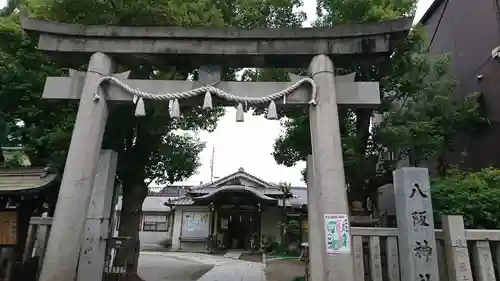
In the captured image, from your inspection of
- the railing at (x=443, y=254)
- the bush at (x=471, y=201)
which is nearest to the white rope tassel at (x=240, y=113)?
the railing at (x=443, y=254)

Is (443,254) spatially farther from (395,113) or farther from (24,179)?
(24,179)

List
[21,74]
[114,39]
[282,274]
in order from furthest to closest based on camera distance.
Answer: [282,274]
[21,74]
[114,39]

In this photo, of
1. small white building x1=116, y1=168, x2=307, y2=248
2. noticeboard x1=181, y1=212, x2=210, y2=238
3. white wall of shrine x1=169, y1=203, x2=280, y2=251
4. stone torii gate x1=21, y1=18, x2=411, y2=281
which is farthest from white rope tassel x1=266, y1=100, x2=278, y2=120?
noticeboard x1=181, y1=212, x2=210, y2=238

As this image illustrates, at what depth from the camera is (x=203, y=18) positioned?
882 cm

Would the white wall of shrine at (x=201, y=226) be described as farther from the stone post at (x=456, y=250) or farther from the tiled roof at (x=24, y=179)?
the stone post at (x=456, y=250)

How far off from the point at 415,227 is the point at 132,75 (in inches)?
261

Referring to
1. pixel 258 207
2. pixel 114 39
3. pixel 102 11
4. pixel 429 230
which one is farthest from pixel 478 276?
pixel 258 207

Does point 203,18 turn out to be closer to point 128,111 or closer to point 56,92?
point 128,111

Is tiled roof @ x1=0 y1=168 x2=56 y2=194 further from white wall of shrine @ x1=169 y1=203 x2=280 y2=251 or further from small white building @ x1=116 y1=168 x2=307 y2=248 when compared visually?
white wall of shrine @ x1=169 y1=203 x2=280 y2=251

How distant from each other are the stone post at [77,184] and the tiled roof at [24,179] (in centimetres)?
182

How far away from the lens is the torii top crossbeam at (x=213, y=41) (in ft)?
20.6

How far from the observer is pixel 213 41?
21.0 ft

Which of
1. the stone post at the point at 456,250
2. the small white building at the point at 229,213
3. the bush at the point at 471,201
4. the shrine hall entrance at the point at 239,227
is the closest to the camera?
the stone post at the point at 456,250

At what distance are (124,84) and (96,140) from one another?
106 cm
